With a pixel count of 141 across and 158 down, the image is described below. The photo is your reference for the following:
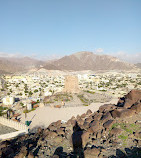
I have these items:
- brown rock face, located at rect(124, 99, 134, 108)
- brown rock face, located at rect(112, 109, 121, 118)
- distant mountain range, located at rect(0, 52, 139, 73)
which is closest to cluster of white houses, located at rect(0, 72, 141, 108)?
brown rock face, located at rect(112, 109, 121, 118)

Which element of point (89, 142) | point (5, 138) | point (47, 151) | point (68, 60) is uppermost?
point (68, 60)

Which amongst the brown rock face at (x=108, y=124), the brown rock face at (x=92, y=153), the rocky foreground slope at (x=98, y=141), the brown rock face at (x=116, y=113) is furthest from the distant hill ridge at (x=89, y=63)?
the brown rock face at (x=92, y=153)

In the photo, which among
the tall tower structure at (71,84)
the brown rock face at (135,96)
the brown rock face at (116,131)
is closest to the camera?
the brown rock face at (116,131)

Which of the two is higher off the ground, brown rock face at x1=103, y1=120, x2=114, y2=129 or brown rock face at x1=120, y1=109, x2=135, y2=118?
brown rock face at x1=120, y1=109, x2=135, y2=118

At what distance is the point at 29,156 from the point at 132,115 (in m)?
5.99

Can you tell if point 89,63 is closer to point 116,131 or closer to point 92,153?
point 116,131

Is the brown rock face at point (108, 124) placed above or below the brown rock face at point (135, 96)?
below

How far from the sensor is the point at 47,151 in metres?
7.41

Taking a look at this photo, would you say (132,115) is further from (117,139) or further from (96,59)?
(96,59)

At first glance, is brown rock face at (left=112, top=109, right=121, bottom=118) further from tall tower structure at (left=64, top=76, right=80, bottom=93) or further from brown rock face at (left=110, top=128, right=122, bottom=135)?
tall tower structure at (left=64, top=76, right=80, bottom=93)

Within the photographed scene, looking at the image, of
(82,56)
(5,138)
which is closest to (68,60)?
(82,56)

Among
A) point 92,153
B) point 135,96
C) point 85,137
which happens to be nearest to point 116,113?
point 135,96

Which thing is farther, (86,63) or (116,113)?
(86,63)

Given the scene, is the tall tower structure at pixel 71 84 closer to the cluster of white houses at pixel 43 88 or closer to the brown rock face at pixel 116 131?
the cluster of white houses at pixel 43 88
